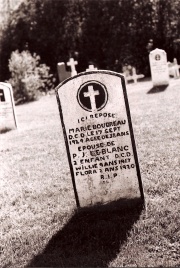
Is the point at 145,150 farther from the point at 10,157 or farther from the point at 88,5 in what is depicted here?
the point at 88,5

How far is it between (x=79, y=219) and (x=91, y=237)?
506mm

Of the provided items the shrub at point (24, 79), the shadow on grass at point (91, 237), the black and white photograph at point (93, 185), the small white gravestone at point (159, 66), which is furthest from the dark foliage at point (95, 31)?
the shadow on grass at point (91, 237)

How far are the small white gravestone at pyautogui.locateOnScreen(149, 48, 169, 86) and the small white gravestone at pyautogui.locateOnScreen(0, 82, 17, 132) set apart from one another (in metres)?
6.52

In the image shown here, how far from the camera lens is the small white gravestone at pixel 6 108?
36.7 ft

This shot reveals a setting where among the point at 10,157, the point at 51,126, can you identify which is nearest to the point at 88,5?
the point at 51,126

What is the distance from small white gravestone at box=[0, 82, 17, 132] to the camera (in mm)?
11188

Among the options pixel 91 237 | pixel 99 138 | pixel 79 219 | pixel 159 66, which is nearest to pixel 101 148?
pixel 99 138

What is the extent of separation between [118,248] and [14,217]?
165 cm

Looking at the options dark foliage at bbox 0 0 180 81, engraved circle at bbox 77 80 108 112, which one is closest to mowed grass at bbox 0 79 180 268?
engraved circle at bbox 77 80 108 112

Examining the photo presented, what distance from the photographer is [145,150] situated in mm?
6754

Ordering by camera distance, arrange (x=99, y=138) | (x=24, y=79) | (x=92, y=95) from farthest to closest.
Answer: (x=24, y=79), (x=99, y=138), (x=92, y=95)

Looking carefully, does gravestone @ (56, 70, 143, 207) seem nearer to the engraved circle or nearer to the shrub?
the engraved circle

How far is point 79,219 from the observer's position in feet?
14.5

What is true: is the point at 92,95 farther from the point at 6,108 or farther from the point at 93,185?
the point at 6,108
